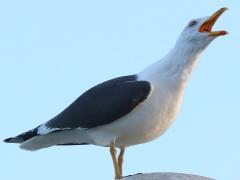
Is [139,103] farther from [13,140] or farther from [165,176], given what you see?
[13,140]

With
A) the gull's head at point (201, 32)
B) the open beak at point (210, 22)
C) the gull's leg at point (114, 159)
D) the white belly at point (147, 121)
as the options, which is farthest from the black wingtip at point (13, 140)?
the open beak at point (210, 22)

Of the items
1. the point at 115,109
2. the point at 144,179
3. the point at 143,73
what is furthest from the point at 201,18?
the point at 144,179

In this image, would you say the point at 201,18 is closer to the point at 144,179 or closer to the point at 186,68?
the point at 186,68

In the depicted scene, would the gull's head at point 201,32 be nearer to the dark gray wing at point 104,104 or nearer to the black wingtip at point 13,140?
the dark gray wing at point 104,104

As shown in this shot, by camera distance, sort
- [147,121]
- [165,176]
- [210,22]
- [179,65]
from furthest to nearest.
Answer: [210,22] → [179,65] → [147,121] → [165,176]

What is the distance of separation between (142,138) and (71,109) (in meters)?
1.53

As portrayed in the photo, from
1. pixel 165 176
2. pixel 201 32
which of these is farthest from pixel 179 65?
pixel 165 176

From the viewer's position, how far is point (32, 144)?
527 inches

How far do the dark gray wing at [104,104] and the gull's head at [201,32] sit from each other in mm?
1029

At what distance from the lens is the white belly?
39.5 ft

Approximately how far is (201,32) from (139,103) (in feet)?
5.20

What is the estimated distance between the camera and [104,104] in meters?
12.6

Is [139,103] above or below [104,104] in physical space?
below

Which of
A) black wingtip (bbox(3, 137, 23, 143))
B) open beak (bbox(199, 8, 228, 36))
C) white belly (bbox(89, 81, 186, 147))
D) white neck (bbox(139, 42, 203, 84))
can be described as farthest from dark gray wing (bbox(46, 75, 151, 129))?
open beak (bbox(199, 8, 228, 36))
